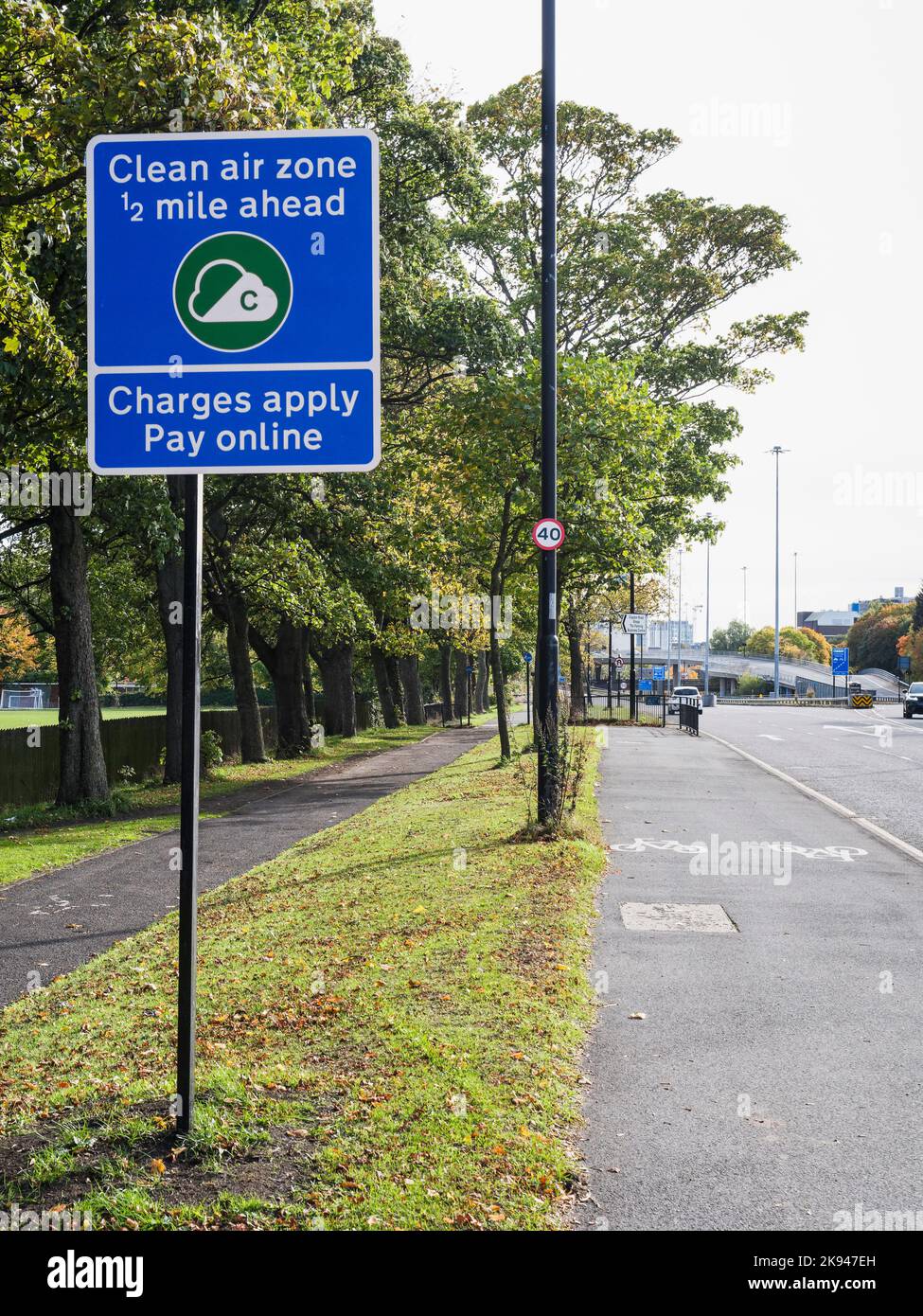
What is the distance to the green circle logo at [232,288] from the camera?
461 centimetres

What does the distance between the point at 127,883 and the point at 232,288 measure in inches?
304

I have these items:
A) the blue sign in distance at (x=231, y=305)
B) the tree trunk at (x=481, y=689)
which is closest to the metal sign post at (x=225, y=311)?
the blue sign in distance at (x=231, y=305)

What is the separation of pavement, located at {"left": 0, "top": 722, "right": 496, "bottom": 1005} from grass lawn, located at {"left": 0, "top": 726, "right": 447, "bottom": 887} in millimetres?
331

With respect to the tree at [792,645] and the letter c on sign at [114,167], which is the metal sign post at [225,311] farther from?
the tree at [792,645]

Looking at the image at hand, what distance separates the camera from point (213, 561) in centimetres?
2462

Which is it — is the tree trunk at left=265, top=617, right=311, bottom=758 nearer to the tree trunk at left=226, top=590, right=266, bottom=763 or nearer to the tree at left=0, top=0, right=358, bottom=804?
the tree trunk at left=226, top=590, right=266, bottom=763

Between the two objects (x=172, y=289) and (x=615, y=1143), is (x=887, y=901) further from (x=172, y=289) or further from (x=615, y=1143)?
(x=172, y=289)

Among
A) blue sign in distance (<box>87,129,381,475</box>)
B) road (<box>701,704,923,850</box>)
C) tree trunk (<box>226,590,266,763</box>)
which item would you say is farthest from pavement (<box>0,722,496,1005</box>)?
road (<box>701,704,923,850</box>)

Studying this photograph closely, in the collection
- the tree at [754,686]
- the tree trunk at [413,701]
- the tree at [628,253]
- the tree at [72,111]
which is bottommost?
the tree at [754,686]

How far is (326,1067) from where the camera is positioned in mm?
5305

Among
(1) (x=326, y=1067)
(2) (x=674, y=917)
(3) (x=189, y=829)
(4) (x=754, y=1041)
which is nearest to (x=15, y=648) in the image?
(2) (x=674, y=917)

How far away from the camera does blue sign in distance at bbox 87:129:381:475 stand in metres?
4.59

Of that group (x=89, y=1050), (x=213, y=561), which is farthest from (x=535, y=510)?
(x=89, y=1050)

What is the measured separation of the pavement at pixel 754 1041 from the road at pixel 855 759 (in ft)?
12.1
